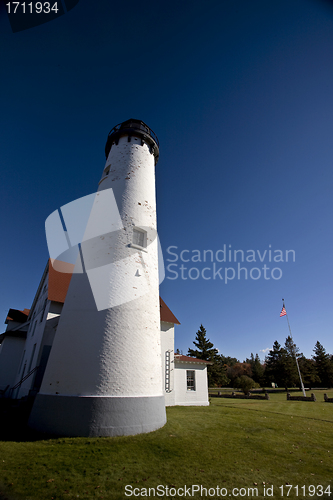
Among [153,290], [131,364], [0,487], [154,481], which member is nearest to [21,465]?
[0,487]

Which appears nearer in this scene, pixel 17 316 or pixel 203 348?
pixel 17 316

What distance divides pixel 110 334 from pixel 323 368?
5997 cm

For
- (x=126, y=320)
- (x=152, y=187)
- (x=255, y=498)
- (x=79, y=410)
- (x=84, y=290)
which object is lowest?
Answer: (x=255, y=498)

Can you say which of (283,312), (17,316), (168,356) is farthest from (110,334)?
(283,312)

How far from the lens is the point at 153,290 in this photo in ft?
32.6

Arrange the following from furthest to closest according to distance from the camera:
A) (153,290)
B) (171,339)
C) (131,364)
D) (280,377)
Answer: (280,377) → (171,339) → (153,290) → (131,364)

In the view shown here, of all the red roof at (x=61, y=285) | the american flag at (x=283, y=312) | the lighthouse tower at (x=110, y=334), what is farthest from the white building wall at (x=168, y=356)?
the american flag at (x=283, y=312)

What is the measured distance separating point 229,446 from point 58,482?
472cm

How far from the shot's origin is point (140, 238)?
10.6m

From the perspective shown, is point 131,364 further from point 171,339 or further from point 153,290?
point 171,339

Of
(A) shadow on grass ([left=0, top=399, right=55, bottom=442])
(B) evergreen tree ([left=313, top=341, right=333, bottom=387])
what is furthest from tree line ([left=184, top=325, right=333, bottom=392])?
(A) shadow on grass ([left=0, top=399, right=55, bottom=442])

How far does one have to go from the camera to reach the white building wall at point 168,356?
54.7 ft

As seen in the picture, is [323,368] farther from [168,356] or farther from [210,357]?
[168,356]

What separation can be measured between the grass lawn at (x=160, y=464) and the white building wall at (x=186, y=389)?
10278 millimetres
